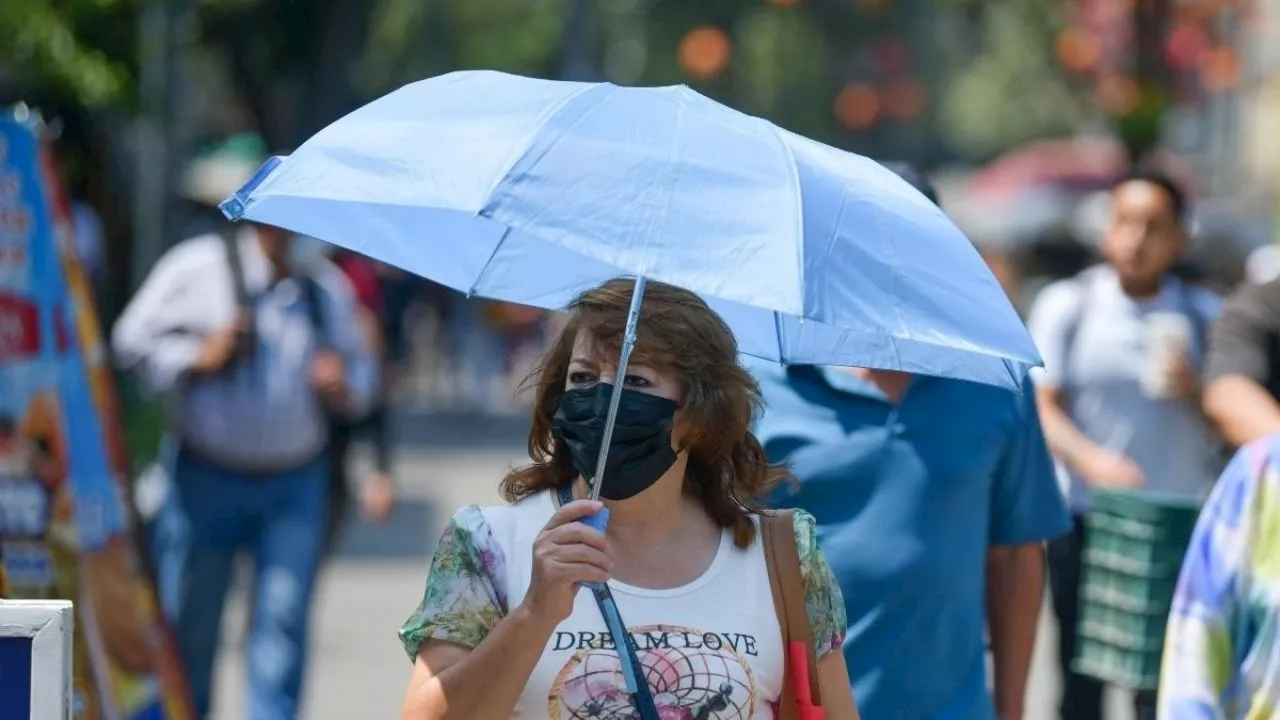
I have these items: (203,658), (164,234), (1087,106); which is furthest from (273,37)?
(1087,106)

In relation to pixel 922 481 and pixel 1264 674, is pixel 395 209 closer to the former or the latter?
pixel 922 481

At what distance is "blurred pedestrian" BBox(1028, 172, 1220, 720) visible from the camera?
747cm

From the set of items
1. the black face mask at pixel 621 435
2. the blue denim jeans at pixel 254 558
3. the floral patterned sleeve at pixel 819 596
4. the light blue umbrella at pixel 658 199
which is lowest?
the blue denim jeans at pixel 254 558

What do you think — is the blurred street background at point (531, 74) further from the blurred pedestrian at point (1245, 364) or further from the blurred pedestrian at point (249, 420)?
the blurred pedestrian at point (1245, 364)

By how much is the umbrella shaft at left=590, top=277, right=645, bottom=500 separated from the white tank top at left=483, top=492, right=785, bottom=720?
5.6 inches

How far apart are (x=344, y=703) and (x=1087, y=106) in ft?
129

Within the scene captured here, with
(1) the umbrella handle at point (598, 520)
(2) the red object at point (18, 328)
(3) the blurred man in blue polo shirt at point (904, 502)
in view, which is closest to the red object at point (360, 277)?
(2) the red object at point (18, 328)

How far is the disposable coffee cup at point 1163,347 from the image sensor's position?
7168 mm

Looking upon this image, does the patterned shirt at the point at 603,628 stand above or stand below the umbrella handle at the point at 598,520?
below

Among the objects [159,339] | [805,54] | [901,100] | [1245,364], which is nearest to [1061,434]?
[1245,364]

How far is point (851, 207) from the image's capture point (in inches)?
133

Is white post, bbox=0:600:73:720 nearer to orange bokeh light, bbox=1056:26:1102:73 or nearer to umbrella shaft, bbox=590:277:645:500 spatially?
umbrella shaft, bbox=590:277:645:500

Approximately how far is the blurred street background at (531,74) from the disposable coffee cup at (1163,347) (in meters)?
0.85

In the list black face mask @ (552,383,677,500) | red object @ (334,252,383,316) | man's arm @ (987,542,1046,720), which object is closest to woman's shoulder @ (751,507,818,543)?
black face mask @ (552,383,677,500)
